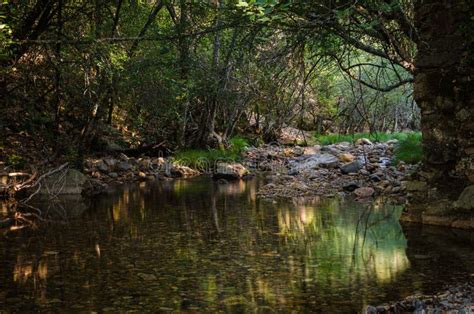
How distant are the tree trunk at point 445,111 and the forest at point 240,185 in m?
0.02

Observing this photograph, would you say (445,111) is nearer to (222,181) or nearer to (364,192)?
(364,192)

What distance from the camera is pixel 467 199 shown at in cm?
734

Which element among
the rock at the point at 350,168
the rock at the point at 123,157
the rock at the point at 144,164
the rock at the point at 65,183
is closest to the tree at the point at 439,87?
the rock at the point at 350,168

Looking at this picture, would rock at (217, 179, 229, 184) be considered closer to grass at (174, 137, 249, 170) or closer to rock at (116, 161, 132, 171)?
rock at (116, 161, 132, 171)

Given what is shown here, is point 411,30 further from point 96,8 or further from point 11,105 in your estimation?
point 11,105

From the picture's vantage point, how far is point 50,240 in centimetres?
746

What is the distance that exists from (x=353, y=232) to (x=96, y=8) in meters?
6.96

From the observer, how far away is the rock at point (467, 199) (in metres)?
7.30

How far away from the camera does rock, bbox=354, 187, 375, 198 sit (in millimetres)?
11164

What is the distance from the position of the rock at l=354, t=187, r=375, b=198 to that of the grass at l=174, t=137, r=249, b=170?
343 inches

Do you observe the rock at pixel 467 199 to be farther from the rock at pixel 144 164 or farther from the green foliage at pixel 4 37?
the rock at pixel 144 164

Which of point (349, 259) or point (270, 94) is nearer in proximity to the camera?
point (349, 259)

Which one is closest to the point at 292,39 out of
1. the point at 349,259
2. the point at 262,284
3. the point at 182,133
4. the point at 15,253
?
the point at 349,259

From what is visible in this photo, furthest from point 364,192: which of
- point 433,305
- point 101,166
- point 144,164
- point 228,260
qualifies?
point 144,164
